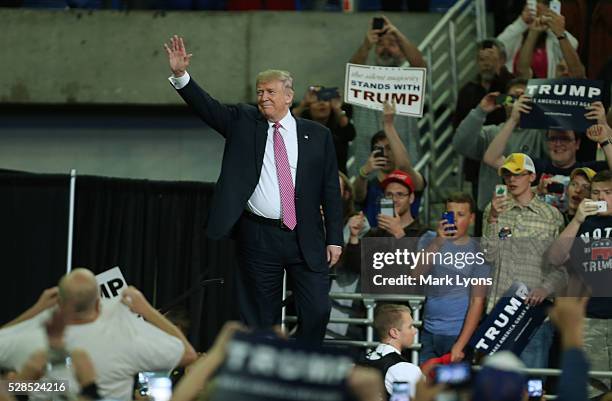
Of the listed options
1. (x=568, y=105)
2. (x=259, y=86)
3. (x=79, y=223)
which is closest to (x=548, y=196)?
(x=568, y=105)

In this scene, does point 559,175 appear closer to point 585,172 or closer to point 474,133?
point 585,172

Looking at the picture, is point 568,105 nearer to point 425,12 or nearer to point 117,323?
point 425,12

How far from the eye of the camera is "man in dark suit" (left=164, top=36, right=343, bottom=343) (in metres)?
8.70

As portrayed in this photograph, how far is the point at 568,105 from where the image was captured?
10742 mm

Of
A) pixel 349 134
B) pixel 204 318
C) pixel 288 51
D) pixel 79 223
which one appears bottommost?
pixel 204 318

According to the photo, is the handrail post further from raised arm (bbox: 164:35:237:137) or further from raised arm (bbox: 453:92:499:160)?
raised arm (bbox: 164:35:237:137)

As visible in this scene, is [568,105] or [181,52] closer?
[181,52]

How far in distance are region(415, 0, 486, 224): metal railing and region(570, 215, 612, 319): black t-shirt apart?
9.86ft

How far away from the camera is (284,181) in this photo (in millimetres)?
8750

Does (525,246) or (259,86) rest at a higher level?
(259,86)

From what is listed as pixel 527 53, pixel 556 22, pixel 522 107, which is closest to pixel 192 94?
pixel 522 107

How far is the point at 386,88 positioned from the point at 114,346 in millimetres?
5030

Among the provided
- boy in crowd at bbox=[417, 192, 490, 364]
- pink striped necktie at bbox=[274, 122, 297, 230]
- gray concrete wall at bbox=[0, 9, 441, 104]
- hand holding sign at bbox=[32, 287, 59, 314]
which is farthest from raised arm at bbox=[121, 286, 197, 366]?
gray concrete wall at bbox=[0, 9, 441, 104]

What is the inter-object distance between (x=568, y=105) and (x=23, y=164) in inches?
232
